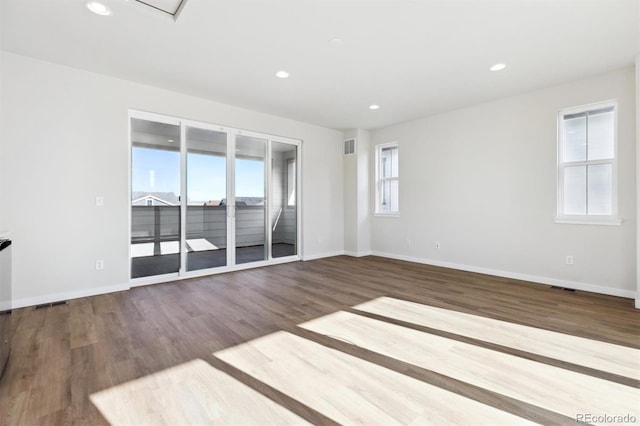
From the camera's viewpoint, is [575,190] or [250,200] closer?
[575,190]

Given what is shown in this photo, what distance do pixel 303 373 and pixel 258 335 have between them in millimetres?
715

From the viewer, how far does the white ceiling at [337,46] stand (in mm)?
2496

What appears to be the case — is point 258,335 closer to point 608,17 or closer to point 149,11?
point 149,11

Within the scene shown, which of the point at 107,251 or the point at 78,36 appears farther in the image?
the point at 107,251

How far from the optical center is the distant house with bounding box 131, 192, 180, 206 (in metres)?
4.09

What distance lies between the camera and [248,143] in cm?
527

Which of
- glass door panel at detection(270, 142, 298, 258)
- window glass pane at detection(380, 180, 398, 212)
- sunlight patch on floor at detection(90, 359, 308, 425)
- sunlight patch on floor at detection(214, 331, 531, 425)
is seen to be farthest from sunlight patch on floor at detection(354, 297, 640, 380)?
window glass pane at detection(380, 180, 398, 212)

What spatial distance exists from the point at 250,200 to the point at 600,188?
5.13 metres

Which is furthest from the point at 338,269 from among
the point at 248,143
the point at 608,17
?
the point at 608,17

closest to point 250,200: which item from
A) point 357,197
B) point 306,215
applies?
point 306,215

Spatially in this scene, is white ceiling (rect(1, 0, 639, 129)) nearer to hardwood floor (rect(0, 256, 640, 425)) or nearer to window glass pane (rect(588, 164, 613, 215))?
window glass pane (rect(588, 164, 613, 215))

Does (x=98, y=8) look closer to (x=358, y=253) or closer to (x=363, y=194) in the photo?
(x=363, y=194)

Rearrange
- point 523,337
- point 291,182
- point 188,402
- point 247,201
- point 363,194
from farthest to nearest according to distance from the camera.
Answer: point 363,194
point 291,182
point 247,201
point 523,337
point 188,402

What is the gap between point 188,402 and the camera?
1.67 metres
